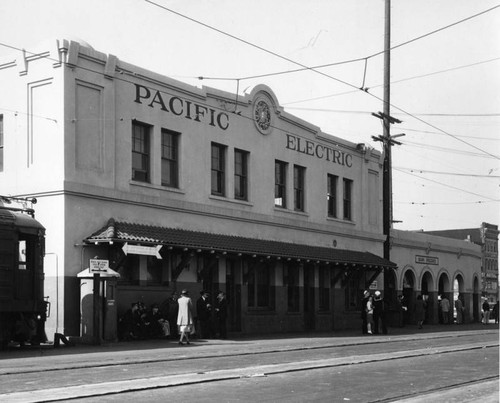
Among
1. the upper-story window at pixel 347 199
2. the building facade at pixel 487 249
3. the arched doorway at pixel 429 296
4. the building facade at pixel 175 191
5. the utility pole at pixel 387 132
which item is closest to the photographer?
the building facade at pixel 175 191

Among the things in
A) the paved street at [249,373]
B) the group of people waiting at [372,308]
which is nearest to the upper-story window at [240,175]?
the group of people waiting at [372,308]

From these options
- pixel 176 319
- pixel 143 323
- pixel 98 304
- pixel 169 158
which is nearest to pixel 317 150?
pixel 169 158

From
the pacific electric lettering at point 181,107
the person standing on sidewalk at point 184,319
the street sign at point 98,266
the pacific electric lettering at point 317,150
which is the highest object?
the pacific electric lettering at point 181,107

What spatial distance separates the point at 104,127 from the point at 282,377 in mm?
13010

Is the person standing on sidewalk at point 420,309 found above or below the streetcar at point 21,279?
below

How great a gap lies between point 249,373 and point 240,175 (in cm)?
1744

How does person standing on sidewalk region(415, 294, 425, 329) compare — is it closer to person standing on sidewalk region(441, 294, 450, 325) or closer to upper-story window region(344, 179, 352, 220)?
person standing on sidewalk region(441, 294, 450, 325)

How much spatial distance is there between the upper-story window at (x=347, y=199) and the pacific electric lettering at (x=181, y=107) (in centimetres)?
999

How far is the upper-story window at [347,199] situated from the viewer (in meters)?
38.7

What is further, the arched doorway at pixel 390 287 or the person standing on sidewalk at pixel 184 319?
the arched doorway at pixel 390 287

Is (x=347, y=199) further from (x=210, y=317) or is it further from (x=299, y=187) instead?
(x=210, y=317)

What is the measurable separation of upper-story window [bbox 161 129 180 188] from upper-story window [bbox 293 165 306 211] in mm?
7780

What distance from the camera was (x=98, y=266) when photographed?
22.5m

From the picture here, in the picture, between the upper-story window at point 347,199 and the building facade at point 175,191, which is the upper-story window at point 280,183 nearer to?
the building facade at point 175,191
